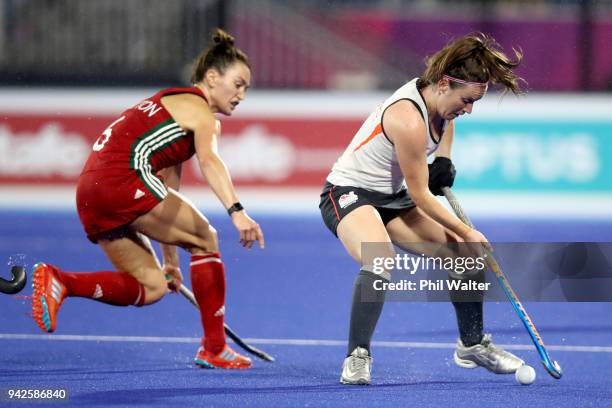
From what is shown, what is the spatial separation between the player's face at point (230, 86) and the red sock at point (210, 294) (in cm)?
71

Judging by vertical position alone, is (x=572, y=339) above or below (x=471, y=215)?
above

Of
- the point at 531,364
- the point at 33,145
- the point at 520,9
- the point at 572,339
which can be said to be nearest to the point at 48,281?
the point at 531,364

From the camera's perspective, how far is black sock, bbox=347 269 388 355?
4.75 meters

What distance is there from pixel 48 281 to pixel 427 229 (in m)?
1.75

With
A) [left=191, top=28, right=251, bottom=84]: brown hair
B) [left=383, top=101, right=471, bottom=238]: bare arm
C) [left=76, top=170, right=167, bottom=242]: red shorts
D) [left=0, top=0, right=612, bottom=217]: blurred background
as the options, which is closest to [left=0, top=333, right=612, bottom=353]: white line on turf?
[left=76, top=170, right=167, bottom=242]: red shorts

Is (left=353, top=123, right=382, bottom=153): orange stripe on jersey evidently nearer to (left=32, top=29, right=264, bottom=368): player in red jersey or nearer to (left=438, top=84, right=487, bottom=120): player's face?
(left=438, top=84, right=487, bottom=120): player's face

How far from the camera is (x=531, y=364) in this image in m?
5.27

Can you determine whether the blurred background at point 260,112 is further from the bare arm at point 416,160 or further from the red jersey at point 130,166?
the bare arm at point 416,160

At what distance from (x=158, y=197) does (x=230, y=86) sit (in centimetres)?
63

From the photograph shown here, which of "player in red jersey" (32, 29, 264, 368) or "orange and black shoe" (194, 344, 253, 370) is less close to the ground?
"player in red jersey" (32, 29, 264, 368)

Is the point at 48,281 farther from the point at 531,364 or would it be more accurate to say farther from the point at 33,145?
the point at 33,145

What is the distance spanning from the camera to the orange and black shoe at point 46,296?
4.76 m

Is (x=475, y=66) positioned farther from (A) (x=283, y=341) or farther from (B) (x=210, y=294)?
(A) (x=283, y=341)

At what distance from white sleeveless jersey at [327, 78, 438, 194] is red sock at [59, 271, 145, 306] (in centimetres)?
105
